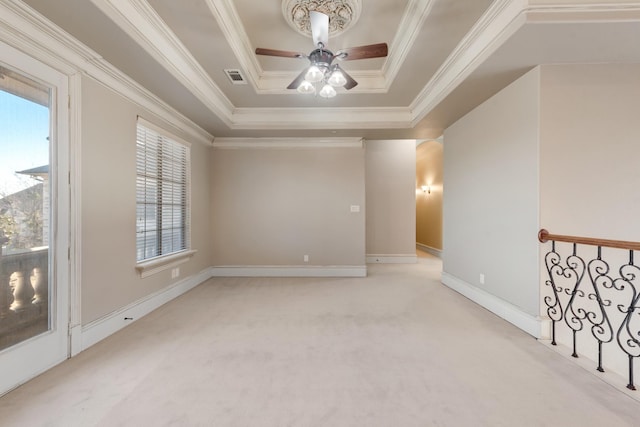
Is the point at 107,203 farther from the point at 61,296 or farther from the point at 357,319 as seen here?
the point at 357,319

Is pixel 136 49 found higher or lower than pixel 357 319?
higher

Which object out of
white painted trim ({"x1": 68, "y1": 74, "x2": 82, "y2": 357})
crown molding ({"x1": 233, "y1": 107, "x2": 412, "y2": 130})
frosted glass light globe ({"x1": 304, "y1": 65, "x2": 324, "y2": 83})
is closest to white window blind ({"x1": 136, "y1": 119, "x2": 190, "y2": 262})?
white painted trim ({"x1": 68, "y1": 74, "x2": 82, "y2": 357})

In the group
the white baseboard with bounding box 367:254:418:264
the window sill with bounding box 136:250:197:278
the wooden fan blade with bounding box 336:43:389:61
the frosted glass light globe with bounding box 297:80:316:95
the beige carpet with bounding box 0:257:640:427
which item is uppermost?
the wooden fan blade with bounding box 336:43:389:61

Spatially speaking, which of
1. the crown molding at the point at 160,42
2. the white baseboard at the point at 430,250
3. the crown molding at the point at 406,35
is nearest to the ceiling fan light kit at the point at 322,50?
the crown molding at the point at 406,35

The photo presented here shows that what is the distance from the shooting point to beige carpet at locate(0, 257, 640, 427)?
1594 mm

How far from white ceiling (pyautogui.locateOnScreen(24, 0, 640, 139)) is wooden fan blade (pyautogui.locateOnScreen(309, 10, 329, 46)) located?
0.57 m

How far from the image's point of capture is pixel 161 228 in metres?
3.57

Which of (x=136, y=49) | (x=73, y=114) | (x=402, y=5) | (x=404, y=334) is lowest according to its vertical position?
(x=404, y=334)

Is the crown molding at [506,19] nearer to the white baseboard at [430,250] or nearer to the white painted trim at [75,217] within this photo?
the white painted trim at [75,217]

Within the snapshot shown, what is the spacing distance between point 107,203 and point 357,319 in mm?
2954

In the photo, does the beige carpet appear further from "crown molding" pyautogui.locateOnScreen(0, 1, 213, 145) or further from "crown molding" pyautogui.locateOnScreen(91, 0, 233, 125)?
"crown molding" pyautogui.locateOnScreen(91, 0, 233, 125)

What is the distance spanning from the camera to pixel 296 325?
2.88 metres

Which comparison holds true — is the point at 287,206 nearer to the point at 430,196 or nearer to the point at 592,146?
the point at 592,146

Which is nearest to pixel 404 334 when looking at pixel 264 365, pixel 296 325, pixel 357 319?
pixel 357 319
